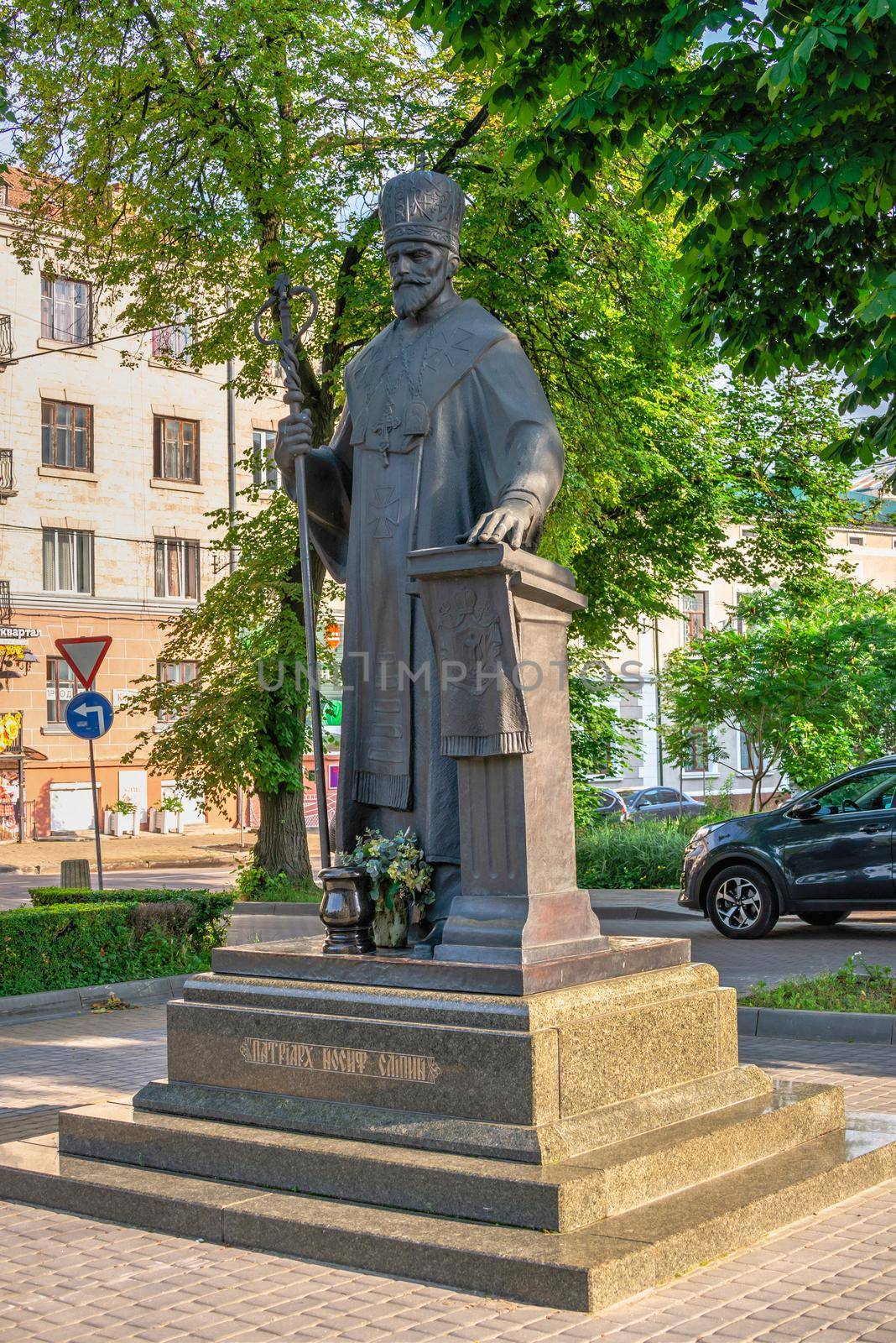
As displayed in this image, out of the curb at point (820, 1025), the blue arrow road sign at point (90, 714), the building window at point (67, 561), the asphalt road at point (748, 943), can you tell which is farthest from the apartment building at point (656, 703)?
the curb at point (820, 1025)

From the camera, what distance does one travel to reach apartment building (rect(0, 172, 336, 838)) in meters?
39.6

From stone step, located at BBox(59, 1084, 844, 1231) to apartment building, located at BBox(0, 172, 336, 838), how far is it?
32.5m

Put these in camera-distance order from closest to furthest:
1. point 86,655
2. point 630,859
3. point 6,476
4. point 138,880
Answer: point 86,655, point 630,859, point 138,880, point 6,476

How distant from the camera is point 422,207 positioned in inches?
265

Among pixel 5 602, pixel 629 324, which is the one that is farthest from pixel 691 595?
pixel 5 602

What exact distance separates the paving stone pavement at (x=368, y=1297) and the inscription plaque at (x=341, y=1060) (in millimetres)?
730

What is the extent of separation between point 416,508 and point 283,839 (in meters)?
15.7

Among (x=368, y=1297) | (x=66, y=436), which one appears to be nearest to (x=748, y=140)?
(x=368, y=1297)

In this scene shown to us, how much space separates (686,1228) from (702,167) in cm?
707

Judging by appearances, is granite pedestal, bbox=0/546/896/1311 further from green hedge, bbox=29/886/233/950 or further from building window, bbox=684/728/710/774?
building window, bbox=684/728/710/774

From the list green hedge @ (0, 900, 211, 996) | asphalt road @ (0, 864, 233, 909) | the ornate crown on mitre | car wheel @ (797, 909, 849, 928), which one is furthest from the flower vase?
asphalt road @ (0, 864, 233, 909)

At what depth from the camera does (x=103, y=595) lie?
41438 mm

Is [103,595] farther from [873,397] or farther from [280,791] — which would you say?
[873,397]

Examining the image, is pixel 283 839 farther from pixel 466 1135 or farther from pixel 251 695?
pixel 466 1135
